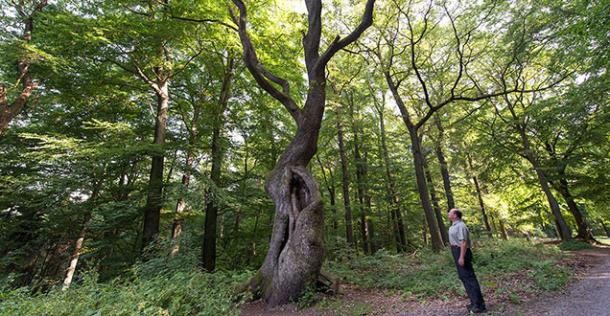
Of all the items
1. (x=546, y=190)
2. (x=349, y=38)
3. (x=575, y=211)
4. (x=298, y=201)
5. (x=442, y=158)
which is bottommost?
(x=575, y=211)

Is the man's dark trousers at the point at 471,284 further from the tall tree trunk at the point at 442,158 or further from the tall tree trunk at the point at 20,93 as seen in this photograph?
the tall tree trunk at the point at 20,93

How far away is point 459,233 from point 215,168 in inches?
338

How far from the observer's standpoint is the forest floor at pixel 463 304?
4.11m

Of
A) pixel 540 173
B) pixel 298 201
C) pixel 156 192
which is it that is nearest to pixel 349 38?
pixel 298 201

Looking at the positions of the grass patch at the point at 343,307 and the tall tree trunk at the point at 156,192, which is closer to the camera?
the grass patch at the point at 343,307

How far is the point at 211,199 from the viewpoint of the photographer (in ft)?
28.1

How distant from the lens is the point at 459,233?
4.31 m

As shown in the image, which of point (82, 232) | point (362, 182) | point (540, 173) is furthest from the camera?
point (362, 182)

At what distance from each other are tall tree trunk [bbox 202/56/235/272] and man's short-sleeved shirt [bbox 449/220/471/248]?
756 cm

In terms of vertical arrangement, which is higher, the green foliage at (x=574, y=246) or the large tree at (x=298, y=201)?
the large tree at (x=298, y=201)

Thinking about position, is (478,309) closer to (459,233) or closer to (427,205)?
(459,233)

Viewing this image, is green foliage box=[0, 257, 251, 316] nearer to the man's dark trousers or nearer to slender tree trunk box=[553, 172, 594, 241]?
the man's dark trousers

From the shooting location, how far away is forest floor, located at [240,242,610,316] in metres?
4.11

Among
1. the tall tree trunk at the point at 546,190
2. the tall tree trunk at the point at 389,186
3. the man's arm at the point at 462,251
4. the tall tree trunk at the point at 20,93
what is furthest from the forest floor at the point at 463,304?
the tall tree trunk at the point at 389,186
